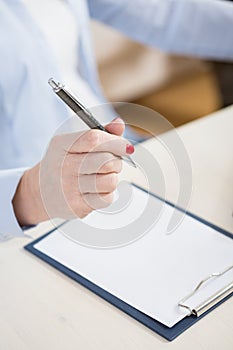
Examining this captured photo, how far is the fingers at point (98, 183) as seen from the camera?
0.73 m

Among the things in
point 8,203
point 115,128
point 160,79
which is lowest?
point 160,79

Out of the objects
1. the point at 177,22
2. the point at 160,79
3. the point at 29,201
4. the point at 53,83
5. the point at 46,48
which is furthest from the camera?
the point at 160,79

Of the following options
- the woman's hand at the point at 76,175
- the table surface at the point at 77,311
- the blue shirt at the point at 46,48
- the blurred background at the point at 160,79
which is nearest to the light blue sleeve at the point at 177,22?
the blue shirt at the point at 46,48

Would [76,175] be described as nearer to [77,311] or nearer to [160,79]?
[77,311]

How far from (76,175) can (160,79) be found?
186cm

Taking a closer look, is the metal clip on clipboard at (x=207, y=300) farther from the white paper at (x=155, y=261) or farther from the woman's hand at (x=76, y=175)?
the woman's hand at (x=76, y=175)

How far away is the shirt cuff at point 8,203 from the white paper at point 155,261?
39 mm

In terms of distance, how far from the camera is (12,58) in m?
1.10

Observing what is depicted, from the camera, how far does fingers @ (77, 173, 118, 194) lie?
729mm

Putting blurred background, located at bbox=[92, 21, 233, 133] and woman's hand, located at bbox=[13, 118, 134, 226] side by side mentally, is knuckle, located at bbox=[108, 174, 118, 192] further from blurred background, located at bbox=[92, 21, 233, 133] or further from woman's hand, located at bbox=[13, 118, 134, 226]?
blurred background, located at bbox=[92, 21, 233, 133]

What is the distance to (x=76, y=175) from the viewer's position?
0.75 metres

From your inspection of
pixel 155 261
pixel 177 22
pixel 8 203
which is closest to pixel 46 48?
pixel 177 22

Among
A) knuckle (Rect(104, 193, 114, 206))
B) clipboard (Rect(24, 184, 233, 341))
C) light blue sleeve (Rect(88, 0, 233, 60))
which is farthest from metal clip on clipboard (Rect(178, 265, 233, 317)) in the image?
light blue sleeve (Rect(88, 0, 233, 60))

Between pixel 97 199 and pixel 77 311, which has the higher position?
pixel 97 199
